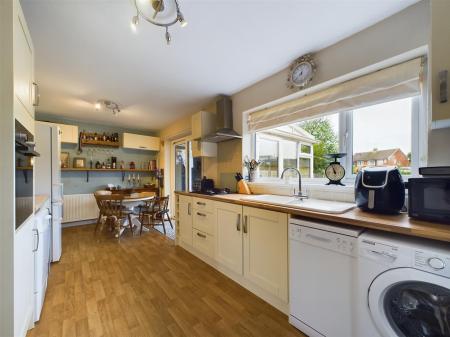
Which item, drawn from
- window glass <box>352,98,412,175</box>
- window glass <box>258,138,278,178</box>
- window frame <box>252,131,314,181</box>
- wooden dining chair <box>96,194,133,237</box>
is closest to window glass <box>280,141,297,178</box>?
window frame <box>252,131,314,181</box>

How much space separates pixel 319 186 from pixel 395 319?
113 centimetres

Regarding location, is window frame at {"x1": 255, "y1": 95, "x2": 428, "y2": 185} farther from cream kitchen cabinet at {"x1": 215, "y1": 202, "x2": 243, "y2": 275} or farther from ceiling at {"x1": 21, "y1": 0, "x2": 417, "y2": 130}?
cream kitchen cabinet at {"x1": 215, "y1": 202, "x2": 243, "y2": 275}

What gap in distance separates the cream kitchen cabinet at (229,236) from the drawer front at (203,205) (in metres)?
0.11

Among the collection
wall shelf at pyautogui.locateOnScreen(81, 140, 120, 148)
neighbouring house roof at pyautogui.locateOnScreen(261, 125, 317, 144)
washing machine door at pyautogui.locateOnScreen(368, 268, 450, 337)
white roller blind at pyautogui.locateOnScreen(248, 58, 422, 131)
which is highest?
white roller blind at pyautogui.locateOnScreen(248, 58, 422, 131)

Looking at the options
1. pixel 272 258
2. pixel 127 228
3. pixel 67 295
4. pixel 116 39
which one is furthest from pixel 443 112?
pixel 127 228

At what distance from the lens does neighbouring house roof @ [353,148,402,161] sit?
167 cm

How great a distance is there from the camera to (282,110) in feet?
7.82

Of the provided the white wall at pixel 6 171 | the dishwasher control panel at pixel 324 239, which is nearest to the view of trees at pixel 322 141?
the dishwasher control panel at pixel 324 239

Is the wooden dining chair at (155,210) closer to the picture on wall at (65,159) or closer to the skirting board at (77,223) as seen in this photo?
the skirting board at (77,223)

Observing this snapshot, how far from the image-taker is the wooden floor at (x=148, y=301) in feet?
4.70

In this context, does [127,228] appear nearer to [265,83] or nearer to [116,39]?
[116,39]

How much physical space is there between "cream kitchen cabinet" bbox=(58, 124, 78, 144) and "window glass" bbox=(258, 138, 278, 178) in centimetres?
392

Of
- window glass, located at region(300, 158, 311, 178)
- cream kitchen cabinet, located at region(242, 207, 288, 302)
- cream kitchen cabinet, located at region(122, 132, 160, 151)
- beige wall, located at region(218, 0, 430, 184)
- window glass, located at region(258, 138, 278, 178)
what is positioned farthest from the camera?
cream kitchen cabinet, located at region(122, 132, 160, 151)

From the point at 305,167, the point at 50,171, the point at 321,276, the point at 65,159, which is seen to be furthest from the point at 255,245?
the point at 65,159
